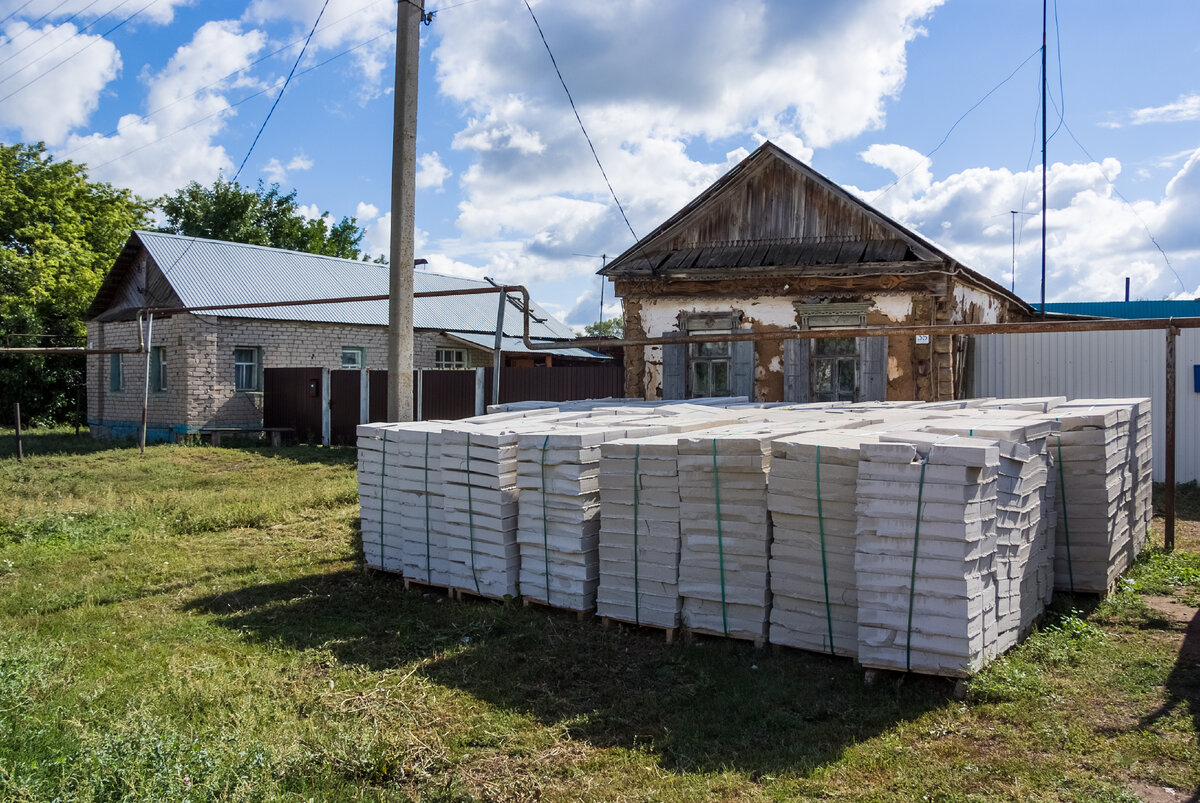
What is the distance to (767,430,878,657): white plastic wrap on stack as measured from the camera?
5.25 meters

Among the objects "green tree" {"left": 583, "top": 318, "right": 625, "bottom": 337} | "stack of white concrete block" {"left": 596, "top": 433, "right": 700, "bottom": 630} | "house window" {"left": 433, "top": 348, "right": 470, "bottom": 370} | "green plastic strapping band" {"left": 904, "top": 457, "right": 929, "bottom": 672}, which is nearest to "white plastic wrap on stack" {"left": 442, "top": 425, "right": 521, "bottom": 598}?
"stack of white concrete block" {"left": 596, "top": 433, "right": 700, "bottom": 630}

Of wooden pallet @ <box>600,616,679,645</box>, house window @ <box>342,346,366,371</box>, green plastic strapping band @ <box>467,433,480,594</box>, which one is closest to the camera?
wooden pallet @ <box>600,616,679,645</box>

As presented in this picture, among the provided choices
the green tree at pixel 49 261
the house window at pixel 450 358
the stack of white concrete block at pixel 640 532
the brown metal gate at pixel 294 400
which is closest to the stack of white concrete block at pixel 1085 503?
the stack of white concrete block at pixel 640 532

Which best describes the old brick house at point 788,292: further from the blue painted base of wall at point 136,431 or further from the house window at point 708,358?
the blue painted base of wall at point 136,431

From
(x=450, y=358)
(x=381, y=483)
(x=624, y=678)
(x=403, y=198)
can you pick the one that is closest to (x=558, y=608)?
(x=624, y=678)

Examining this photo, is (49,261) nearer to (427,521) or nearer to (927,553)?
(427,521)

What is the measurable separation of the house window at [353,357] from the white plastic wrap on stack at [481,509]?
17.9m

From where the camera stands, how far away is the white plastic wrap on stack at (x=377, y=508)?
26.0 ft

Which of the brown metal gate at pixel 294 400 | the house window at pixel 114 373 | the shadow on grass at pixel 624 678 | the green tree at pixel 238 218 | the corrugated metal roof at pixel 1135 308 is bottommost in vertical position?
the shadow on grass at pixel 624 678

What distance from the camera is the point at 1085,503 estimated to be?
6586 millimetres

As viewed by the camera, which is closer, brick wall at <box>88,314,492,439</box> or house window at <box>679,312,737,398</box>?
house window at <box>679,312,737,398</box>

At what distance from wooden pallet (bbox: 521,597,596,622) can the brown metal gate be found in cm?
1519

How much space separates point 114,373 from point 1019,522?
2455cm

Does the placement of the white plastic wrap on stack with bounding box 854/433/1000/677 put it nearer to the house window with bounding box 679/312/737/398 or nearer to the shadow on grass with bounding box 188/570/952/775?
the shadow on grass with bounding box 188/570/952/775
